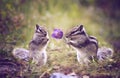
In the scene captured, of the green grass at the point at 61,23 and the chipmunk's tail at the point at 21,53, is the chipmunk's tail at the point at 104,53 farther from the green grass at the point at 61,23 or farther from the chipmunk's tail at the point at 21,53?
the chipmunk's tail at the point at 21,53

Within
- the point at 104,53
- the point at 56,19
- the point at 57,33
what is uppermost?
the point at 56,19

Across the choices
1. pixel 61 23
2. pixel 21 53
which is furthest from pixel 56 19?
pixel 21 53

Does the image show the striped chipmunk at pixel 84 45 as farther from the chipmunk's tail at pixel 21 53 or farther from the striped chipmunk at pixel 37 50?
the chipmunk's tail at pixel 21 53

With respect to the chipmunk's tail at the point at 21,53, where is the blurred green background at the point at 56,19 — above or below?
above

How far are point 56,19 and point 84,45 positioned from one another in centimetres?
27

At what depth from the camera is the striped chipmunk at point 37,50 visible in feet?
7.05

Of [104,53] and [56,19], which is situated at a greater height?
[56,19]

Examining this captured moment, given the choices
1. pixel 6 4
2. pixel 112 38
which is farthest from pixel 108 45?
pixel 6 4

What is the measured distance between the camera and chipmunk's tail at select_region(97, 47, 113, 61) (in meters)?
2.15

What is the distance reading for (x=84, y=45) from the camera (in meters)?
2.16

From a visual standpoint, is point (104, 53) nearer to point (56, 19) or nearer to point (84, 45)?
point (84, 45)

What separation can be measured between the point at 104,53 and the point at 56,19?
0.41 meters

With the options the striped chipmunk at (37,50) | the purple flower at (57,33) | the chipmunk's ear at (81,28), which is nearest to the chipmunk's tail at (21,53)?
the striped chipmunk at (37,50)

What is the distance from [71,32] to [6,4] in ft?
1.65
